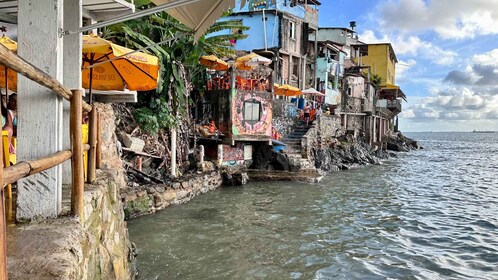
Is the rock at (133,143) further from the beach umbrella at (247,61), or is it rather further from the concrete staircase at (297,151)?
the beach umbrella at (247,61)

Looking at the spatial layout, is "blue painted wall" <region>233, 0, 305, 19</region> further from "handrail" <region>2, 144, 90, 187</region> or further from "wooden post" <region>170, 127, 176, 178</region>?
"handrail" <region>2, 144, 90, 187</region>

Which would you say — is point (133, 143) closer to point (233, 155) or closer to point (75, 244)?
point (233, 155)

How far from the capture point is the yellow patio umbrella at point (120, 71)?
309 inches

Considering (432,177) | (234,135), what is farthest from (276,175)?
(432,177)

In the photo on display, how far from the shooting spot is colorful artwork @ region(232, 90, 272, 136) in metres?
21.9

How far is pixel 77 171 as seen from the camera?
3.70m

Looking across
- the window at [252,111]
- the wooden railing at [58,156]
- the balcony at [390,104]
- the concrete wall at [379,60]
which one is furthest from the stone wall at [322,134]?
the concrete wall at [379,60]

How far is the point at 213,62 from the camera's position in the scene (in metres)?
21.7

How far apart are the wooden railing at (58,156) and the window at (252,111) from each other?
57.4ft

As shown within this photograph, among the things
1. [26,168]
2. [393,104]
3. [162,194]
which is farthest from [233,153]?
[393,104]

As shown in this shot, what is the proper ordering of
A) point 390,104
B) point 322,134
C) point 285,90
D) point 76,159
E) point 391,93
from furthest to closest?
point 391,93
point 390,104
point 322,134
point 285,90
point 76,159

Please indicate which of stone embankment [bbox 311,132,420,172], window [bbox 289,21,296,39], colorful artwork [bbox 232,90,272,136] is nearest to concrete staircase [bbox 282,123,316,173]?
stone embankment [bbox 311,132,420,172]

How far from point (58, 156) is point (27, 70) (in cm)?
92

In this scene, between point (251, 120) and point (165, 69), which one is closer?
point (165, 69)
